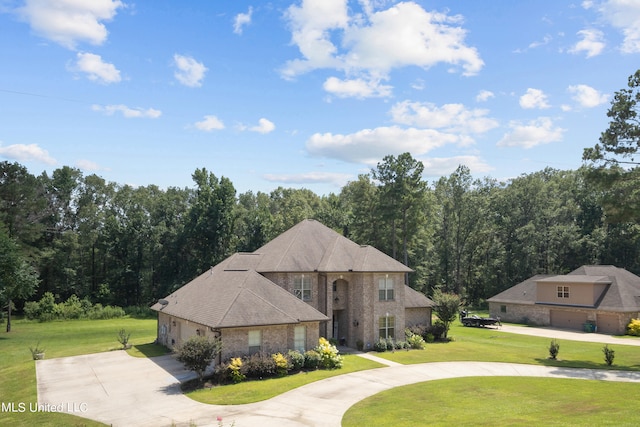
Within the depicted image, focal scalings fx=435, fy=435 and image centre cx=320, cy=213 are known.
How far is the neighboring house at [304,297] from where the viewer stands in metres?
25.1

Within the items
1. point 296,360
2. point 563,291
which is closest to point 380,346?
point 296,360

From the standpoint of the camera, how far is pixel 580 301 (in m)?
45.8

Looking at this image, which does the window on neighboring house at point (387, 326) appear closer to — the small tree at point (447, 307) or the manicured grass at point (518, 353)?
the manicured grass at point (518, 353)

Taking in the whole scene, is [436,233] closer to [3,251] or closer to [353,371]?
[353,371]

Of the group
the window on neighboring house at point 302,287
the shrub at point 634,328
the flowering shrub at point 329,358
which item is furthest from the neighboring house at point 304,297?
the shrub at point 634,328

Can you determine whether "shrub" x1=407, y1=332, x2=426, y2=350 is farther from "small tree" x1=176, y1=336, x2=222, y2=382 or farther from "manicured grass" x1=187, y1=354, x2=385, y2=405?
"small tree" x1=176, y1=336, x2=222, y2=382

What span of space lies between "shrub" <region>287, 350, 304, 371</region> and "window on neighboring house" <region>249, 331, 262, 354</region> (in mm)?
1768

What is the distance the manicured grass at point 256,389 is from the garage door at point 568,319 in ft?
105

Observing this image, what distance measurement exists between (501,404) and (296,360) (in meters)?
10.7

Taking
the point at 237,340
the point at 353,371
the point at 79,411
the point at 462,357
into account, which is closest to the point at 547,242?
the point at 462,357

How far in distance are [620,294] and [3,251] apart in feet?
192

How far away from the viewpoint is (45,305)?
53.1m

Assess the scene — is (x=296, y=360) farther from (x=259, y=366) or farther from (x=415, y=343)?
(x=415, y=343)

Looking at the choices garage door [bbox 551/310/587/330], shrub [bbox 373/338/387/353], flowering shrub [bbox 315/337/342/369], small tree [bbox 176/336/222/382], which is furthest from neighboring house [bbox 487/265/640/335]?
small tree [bbox 176/336/222/382]
